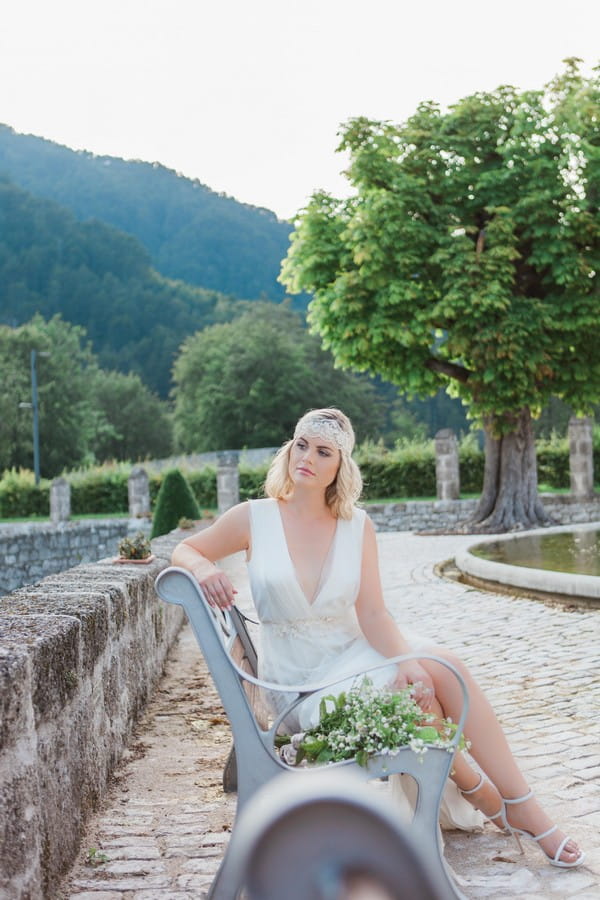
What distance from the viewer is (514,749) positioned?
5062 mm

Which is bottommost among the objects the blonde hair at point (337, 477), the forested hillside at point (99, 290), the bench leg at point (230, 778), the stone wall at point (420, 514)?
the stone wall at point (420, 514)

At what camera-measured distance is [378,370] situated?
23.5 m

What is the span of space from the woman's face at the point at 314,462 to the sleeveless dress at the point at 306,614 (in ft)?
0.55

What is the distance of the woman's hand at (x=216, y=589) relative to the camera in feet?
10.6

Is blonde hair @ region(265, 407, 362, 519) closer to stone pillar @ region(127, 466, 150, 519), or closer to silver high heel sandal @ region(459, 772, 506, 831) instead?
silver high heel sandal @ region(459, 772, 506, 831)

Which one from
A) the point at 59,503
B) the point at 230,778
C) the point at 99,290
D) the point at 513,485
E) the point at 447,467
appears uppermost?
the point at 99,290

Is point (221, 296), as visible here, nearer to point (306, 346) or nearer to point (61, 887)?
point (306, 346)

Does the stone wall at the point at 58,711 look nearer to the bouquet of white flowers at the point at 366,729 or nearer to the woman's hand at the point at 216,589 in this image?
the woman's hand at the point at 216,589

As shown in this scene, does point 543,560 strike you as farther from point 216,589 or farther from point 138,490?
point 138,490

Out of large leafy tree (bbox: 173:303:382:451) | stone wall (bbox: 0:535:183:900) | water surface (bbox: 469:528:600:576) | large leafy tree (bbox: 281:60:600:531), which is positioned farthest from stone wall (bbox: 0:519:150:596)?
stone wall (bbox: 0:535:183:900)

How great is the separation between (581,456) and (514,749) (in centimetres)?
2587

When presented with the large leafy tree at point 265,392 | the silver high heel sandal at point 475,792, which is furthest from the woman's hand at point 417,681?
the large leafy tree at point 265,392

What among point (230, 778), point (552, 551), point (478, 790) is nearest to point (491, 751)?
point (478, 790)

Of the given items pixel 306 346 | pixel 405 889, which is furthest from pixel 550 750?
pixel 306 346
